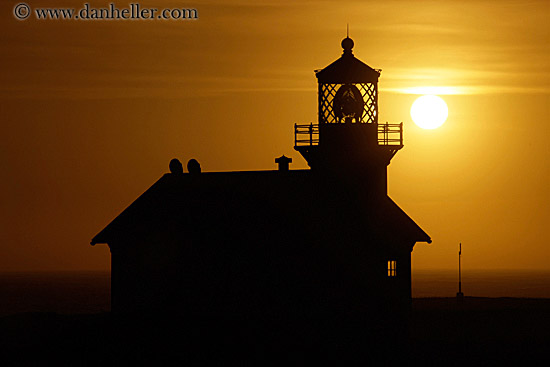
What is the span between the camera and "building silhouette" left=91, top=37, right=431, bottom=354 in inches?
1684

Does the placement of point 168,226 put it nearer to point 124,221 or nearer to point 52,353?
point 124,221

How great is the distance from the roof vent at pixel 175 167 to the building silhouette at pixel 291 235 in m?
0.69

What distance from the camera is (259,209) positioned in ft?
145

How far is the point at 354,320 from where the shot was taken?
4275 cm

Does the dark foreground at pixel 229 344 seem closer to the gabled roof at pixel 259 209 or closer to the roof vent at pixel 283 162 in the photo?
the gabled roof at pixel 259 209

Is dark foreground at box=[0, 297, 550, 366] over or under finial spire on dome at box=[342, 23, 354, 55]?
under

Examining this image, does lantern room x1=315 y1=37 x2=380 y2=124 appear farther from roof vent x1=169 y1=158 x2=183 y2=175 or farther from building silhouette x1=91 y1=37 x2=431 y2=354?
roof vent x1=169 y1=158 x2=183 y2=175

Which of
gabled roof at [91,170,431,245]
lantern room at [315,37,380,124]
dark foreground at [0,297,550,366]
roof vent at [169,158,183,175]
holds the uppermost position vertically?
lantern room at [315,37,380,124]

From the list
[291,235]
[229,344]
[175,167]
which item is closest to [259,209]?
[291,235]

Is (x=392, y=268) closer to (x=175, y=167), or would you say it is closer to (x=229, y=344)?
(x=229, y=344)

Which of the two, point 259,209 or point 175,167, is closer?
point 259,209

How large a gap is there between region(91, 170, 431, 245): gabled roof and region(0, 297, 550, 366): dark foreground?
392cm

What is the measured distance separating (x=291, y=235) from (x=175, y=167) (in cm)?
818

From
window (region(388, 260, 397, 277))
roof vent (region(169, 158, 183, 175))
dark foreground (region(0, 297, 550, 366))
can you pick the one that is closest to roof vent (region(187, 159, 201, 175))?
roof vent (region(169, 158, 183, 175))
